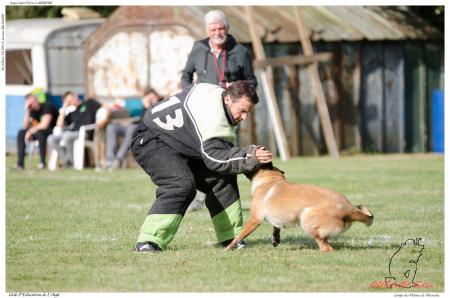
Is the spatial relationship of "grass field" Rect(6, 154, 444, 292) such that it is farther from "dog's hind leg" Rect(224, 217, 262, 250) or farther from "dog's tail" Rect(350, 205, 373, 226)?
"dog's tail" Rect(350, 205, 373, 226)

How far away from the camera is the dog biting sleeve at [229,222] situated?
9148 mm

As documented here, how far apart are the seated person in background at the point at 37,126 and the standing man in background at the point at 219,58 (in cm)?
900

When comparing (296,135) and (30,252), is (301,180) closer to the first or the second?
(296,135)

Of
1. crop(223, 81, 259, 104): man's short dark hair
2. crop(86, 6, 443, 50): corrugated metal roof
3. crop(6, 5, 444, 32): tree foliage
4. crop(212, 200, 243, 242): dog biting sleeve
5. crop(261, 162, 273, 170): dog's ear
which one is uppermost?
crop(6, 5, 444, 32): tree foliage

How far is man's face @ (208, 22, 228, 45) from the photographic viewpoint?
11.3m

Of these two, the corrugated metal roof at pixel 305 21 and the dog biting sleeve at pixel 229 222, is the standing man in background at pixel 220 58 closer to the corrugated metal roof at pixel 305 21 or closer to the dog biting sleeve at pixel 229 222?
the dog biting sleeve at pixel 229 222

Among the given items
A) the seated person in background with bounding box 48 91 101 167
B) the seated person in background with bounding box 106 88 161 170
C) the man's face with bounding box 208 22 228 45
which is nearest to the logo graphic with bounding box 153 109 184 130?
the man's face with bounding box 208 22 228 45

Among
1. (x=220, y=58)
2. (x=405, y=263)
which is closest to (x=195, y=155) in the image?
(x=405, y=263)

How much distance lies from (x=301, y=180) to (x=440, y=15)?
952 centimetres

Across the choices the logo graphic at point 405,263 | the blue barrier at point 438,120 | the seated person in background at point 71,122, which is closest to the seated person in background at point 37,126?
the seated person in background at point 71,122

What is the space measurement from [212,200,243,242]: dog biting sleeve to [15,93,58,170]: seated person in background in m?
11.1

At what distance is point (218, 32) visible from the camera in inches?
446

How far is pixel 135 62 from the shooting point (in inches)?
883

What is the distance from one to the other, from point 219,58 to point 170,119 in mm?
2756
